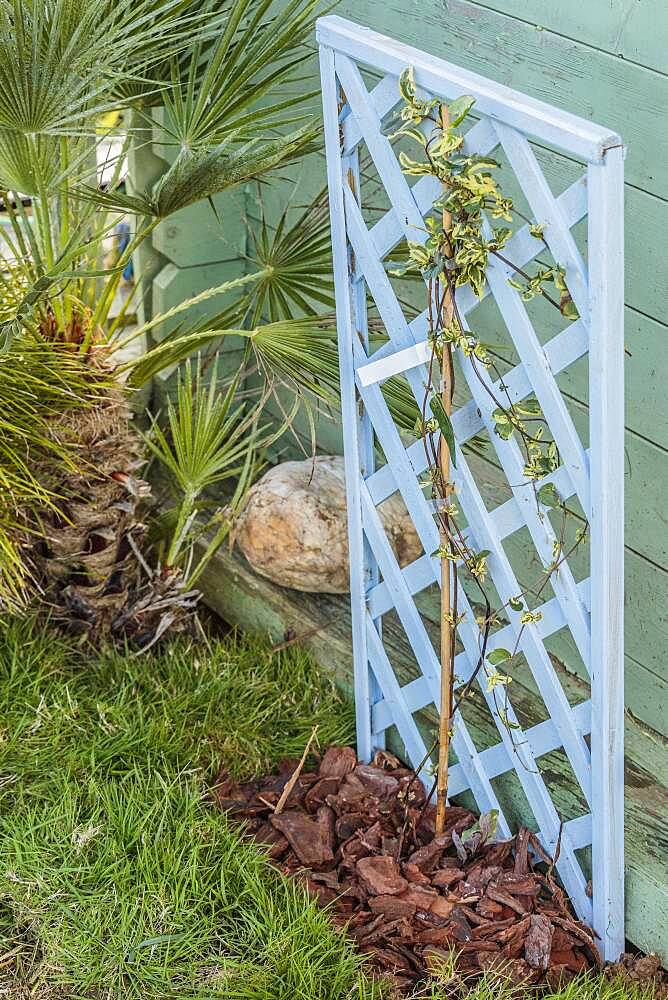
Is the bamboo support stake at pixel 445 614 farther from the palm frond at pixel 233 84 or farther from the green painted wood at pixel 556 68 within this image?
the palm frond at pixel 233 84

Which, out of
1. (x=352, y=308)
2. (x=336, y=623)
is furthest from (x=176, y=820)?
(x=352, y=308)

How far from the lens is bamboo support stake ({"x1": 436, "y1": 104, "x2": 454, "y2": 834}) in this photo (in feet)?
6.05

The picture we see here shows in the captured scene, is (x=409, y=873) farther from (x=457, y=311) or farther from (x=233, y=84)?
(x=233, y=84)

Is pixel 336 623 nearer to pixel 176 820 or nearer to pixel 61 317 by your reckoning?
pixel 176 820

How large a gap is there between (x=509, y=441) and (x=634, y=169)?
58 centimetres

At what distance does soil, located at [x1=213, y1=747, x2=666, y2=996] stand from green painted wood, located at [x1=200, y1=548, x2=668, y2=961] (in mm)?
94

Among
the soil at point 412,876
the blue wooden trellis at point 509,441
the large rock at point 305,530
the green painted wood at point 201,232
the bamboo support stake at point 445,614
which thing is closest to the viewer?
the blue wooden trellis at point 509,441

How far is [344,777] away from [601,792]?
2.32 feet

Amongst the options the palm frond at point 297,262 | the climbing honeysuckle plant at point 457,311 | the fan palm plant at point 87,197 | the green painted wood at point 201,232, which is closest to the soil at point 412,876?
the climbing honeysuckle plant at point 457,311

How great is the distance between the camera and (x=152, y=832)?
2.31m

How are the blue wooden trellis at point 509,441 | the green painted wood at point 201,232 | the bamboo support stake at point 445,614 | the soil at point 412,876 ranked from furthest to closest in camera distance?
1. the green painted wood at point 201,232
2. the soil at point 412,876
3. the bamboo support stake at point 445,614
4. the blue wooden trellis at point 509,441

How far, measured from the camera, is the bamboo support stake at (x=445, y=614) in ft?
6.05

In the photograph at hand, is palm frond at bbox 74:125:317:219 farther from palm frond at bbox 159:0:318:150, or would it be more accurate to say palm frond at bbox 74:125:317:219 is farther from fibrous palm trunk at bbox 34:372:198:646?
fibrous palm trunk at bbox 34:372:198:646

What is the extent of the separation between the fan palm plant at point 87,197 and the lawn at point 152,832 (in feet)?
0.80
